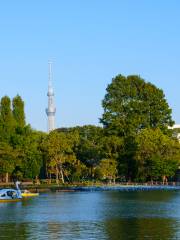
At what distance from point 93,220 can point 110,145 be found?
53.1m

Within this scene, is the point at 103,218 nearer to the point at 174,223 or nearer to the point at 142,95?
the point at 174,223

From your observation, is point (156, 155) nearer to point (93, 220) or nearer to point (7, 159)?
point (7, 159)

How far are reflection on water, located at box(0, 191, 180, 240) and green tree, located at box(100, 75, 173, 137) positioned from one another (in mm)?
39708

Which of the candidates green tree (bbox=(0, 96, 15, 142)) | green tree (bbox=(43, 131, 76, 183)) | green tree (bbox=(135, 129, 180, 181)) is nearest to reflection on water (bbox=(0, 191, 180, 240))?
green tree (bbox=(135, 129, 180, 181))

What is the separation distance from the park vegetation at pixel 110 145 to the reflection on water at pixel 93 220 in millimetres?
30474

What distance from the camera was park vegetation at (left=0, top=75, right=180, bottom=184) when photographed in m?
91.1

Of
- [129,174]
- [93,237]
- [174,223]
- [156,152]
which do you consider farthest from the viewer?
[129,174]

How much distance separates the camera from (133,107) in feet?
332

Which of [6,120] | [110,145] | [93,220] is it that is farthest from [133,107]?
[93,220]

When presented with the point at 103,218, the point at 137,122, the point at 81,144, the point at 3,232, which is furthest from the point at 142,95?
the point at 3,232

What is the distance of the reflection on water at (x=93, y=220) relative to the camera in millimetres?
34938

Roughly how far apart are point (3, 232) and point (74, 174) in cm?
5962

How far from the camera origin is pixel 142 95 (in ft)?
339

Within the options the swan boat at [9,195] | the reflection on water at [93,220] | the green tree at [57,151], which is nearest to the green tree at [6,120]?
the green tree at [57,151]
